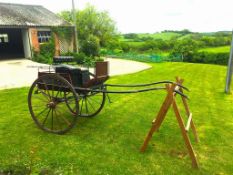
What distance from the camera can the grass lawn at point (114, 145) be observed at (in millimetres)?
4305

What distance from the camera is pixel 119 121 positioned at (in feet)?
21.5

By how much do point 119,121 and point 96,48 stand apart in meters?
17.7

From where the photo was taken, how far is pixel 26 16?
23062 millimetres

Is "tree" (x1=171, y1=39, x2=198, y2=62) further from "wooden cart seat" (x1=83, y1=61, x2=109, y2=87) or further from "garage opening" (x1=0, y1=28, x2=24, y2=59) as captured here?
"wooden cart seat" (x1=83, y1=61, x2=109, y2=87)

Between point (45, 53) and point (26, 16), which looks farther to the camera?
point (26, 16)

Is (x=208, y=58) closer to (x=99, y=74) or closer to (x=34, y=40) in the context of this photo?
(x=34, y=40)

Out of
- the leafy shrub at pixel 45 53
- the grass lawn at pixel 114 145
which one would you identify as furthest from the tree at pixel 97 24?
the grass lawn at pixel 114 145

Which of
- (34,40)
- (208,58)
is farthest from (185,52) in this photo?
(34,40)

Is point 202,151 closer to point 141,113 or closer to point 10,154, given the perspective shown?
point 141,113

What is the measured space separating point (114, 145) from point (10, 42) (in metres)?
24.1

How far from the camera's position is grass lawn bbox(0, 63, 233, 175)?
430 cm

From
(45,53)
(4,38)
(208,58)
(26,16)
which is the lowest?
(208,58)

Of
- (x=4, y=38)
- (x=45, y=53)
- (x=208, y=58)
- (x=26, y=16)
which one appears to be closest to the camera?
(x=45, y=53)

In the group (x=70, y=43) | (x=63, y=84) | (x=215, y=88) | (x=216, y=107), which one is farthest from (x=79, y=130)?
(x=70, y=43)
